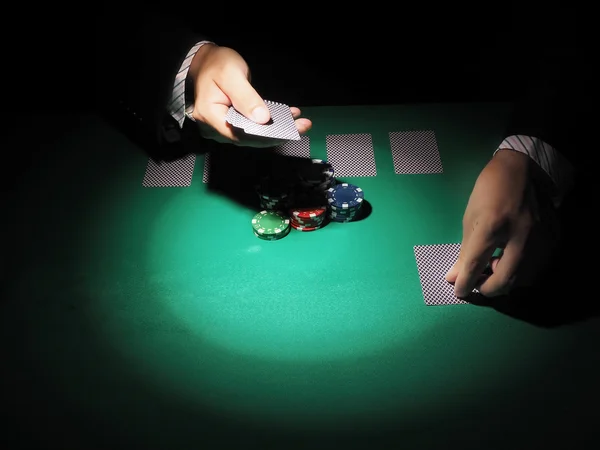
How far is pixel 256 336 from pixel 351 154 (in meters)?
1.17

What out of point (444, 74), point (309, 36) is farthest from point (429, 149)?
point (309, 36)

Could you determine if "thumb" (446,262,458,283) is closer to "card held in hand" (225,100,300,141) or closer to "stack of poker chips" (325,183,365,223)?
"stack of poker chips" (325,183,365,223)

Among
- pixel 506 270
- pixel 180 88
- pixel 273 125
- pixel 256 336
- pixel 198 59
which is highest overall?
pixel 198 59

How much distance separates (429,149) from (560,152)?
76 cm

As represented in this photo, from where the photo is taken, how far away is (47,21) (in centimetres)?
238

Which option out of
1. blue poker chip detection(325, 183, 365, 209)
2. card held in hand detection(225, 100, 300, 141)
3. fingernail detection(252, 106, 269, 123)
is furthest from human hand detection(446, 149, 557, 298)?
fingernail detection(252, 106, 269, 123)

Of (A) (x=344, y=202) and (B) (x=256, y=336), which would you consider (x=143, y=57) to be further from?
(B) (x=256, y=336)

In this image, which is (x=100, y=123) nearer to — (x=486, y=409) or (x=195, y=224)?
(x=195, y=224)

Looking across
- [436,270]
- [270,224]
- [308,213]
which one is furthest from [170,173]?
[436,270]

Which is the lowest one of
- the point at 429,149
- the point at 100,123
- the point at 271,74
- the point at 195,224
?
the point at 195,224

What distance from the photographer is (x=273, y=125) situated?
183 cm

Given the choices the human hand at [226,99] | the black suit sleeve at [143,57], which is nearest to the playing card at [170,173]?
the black suit sleeve at [143,57]

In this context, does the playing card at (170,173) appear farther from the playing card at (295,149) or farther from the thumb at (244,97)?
the thumb at (244,97)

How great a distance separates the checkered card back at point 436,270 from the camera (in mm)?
1728
